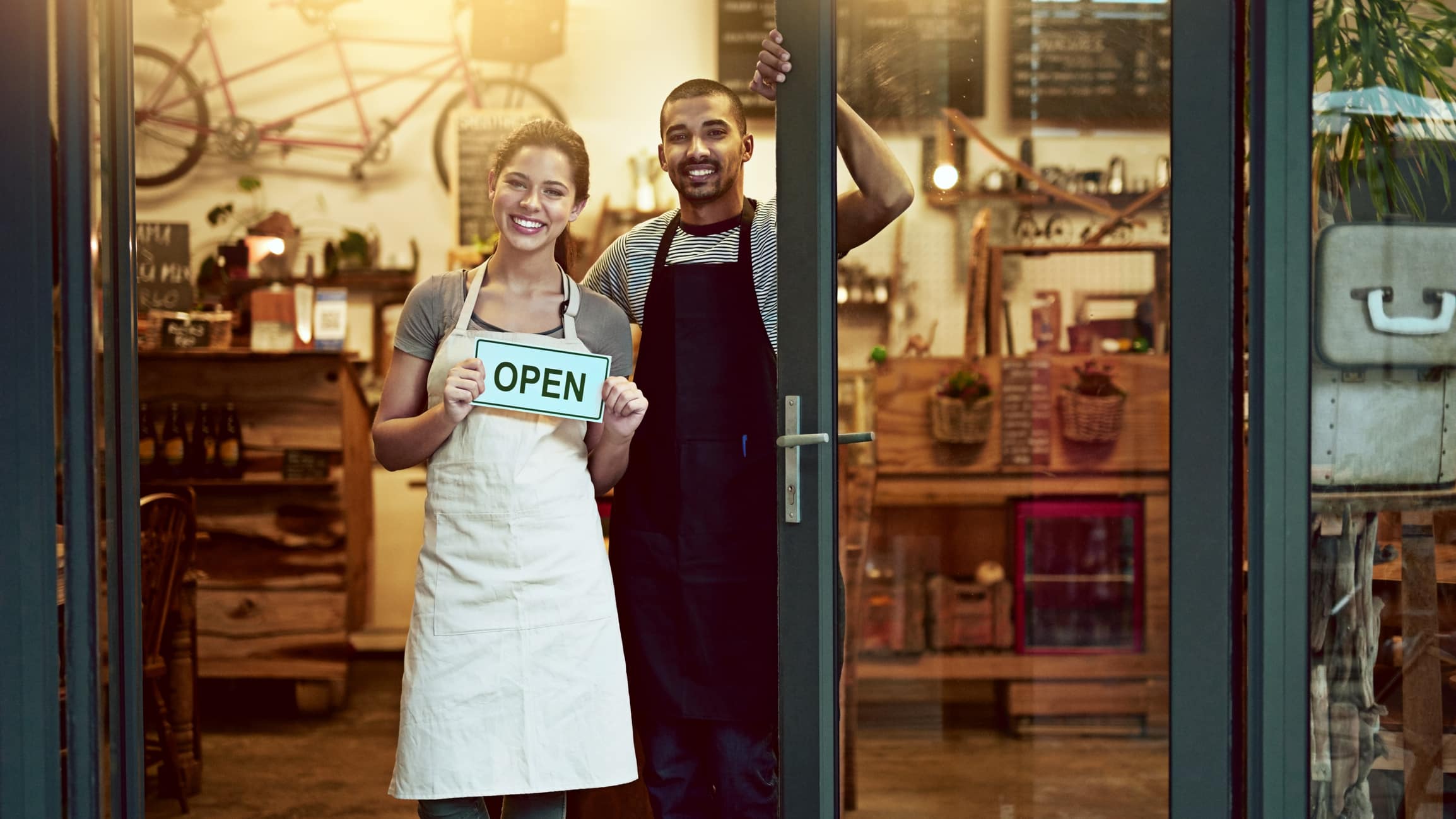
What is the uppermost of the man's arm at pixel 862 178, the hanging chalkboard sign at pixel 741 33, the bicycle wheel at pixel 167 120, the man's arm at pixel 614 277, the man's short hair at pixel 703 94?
the hanging chalkboard sign at pixel 741 33

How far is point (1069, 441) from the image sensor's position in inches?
95.5

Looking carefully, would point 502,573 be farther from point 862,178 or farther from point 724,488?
point 862,178

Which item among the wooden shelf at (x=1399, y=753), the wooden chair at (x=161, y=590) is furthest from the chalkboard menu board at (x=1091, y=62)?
the wooden chair at (x=161, y=590)

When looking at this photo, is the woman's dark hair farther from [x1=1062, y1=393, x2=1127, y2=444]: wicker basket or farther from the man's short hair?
[x1=1062, y1=393, x2=1127, y2=444]: wicker basket

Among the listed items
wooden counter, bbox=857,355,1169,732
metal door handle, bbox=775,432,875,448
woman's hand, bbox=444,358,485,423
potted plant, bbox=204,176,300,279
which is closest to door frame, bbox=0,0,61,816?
woman's hand, bbox=444,358,485,423

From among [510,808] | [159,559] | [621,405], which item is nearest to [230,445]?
[159,559]

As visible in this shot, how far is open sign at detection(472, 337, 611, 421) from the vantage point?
2.04 m

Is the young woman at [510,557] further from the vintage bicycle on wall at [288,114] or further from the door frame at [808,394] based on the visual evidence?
the vintage bicycle on wall at [288,114]

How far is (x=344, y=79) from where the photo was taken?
5.76 meters

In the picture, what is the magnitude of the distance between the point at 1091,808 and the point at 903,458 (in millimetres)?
785

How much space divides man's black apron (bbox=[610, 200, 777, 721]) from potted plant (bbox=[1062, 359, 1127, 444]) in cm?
59

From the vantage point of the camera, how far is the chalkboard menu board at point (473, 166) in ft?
18.7

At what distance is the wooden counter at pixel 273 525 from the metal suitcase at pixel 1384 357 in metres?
3.37

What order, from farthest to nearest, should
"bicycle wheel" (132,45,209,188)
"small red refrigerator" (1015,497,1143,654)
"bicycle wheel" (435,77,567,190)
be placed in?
"bicycle wheel" (435,77,567,190) < "bicycle wheel" (132,45,209,188) < "small red refrigerator" (1015,497,1143,654)
